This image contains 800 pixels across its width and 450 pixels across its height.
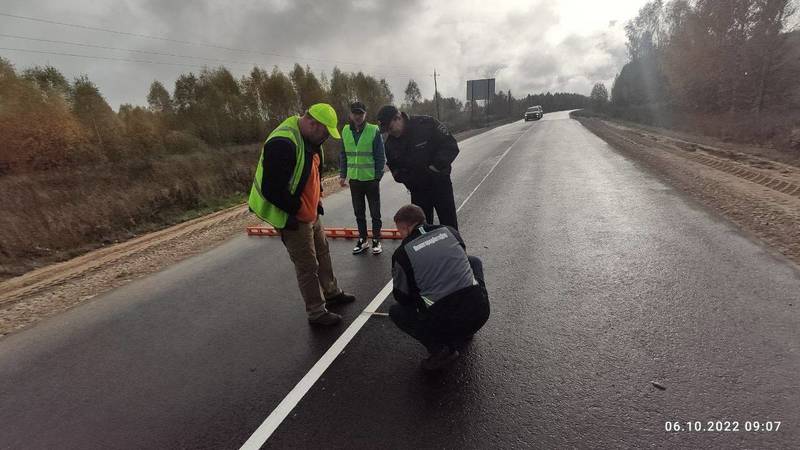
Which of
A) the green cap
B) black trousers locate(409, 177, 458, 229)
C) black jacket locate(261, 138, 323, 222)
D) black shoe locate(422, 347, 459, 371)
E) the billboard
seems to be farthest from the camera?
the billboard

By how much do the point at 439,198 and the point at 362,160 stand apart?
1451mm

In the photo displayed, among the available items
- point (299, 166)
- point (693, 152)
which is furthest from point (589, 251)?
point (693, 152)

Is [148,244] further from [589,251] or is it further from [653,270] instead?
[653,270]

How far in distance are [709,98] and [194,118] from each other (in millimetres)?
49385

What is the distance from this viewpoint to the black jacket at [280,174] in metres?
3.30

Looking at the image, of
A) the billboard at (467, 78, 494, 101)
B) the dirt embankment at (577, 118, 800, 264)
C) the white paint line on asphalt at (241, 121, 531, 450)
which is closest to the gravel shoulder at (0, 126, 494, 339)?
the white paint line on asphalt at (241, 121, 531, 450)

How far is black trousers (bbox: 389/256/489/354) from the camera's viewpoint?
2.76 m

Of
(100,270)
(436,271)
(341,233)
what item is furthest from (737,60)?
(100,270)

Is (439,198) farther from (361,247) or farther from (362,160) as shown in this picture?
(361,247)

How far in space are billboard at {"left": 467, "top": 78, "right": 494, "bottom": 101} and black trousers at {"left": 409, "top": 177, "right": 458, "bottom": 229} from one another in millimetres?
70507

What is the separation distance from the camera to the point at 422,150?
439cm

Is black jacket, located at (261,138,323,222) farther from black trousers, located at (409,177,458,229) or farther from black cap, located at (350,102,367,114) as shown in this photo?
black cap, located at (350,102,367,114)

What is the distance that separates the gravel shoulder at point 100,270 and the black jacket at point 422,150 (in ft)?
14.6

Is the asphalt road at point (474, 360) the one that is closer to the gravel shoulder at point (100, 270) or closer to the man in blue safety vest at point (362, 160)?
the gravel shoulder at point (100, 270)
